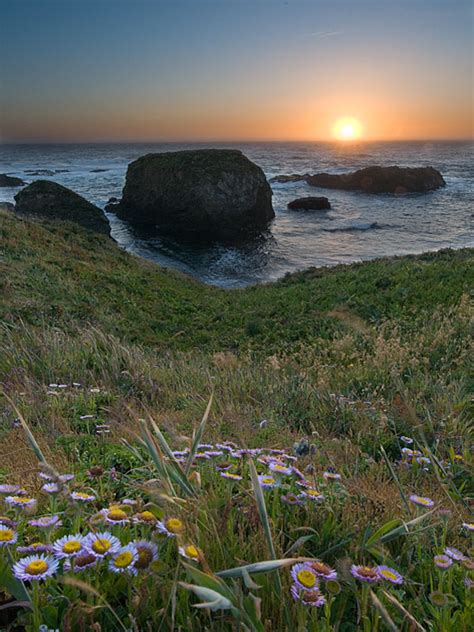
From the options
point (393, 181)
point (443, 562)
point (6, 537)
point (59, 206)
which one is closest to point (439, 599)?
point (443, 562)

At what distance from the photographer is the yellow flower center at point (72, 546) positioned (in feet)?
3.88

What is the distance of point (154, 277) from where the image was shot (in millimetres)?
21953

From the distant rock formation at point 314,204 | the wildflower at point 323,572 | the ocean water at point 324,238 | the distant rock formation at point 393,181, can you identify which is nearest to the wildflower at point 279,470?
the wildflower at point 323,572

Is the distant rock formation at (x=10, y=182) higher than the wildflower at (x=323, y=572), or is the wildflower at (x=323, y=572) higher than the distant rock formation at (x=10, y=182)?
the distant rock formation at (x=10, y=182)

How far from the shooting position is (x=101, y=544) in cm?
117

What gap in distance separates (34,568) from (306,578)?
66cm

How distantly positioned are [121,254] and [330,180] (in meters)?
61.9

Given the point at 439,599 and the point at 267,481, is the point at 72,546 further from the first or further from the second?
the point at 439,599

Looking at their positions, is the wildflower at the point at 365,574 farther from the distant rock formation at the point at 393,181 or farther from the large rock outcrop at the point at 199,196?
the distant rock formation at the point at 393,181

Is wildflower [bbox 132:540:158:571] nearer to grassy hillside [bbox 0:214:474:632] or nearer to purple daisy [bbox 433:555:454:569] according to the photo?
grassy hillside [bbox 0:214:474:632]

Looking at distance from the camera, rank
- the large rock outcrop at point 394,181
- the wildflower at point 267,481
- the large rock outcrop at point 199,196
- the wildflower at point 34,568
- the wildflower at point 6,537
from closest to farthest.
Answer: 1. the wildflower at point 34,568
2. the wildflower at point 6,537
3. the wildflower at point 267,481
4. the large rock outcrop at point 199,196
5. the large rock outcrop at point 394,181

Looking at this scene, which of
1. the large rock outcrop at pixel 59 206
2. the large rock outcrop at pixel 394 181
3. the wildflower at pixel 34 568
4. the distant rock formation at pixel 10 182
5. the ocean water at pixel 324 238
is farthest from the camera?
the distant rock formation at pixel 10 182

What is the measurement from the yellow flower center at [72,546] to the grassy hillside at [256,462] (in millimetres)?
86

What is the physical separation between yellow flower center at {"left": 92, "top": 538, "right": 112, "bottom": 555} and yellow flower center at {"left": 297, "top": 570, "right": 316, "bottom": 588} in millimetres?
483
